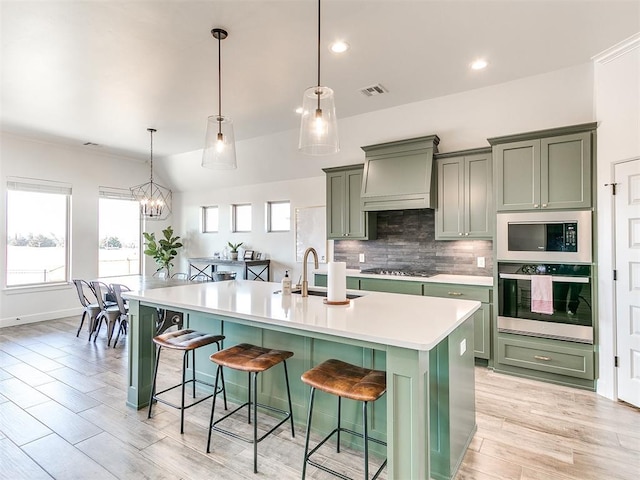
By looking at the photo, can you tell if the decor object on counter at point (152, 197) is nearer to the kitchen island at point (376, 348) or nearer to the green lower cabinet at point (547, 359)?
the kitchen island at point (376, 348)

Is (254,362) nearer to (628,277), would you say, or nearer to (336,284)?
(336,284)

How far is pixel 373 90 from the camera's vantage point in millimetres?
3775

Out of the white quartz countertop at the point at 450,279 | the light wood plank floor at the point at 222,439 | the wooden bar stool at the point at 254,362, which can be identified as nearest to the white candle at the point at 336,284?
the wooden bar stool at the point at 254,362

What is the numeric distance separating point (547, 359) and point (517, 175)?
1803 millimetres

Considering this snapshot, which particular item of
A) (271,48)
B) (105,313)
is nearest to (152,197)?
(105,313)

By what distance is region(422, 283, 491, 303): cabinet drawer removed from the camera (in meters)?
3.70

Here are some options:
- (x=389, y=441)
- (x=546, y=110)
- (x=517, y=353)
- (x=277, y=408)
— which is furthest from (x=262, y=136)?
(x=389, y=441)

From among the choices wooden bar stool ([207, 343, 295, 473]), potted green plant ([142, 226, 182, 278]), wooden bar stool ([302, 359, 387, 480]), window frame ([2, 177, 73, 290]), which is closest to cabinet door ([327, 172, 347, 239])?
wooden bar stool ([207, 343, 295, 473])

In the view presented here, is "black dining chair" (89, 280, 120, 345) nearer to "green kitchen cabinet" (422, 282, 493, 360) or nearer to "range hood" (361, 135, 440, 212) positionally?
"range hood" (361, 135, 440, 212)

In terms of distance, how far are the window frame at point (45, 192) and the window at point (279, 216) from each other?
353cm

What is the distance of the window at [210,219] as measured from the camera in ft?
24.5

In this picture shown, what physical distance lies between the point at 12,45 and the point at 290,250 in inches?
168

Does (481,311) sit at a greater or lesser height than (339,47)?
lesser

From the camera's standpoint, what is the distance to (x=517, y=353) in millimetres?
3465
